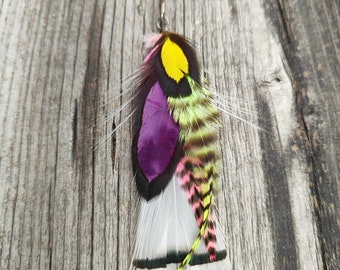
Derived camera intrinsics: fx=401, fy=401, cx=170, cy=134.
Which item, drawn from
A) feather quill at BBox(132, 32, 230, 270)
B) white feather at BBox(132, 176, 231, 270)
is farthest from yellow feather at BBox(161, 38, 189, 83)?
white feather at BBox(132, 176, 231, 270)

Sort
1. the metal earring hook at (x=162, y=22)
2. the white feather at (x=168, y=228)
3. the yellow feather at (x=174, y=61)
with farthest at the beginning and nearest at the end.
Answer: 1. the metal earring hook at (x=162, y=22)
2. the yellow feather at (x=174, y=61)
3. the white feather at (x=168, y=228)

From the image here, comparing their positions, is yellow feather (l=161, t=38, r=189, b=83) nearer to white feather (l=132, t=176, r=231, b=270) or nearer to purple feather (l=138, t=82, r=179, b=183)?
purple feather (l=138, t=82, r=179, b=183)

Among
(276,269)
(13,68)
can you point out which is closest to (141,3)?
(13,68)

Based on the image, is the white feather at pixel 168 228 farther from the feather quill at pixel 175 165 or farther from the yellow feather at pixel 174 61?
the yellow feather at pixel 174 61

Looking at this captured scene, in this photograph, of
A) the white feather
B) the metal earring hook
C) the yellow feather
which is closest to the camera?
the white feather

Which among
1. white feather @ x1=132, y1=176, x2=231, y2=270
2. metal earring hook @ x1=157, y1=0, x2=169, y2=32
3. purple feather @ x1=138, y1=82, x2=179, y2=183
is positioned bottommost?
white feather @ x1=132, y1=176, x2=231, y2=270

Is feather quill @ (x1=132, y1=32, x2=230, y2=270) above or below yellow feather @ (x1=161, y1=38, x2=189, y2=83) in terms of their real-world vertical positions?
below

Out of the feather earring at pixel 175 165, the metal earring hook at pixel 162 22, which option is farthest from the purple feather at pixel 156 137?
the metal earring hook at pixel 162 22

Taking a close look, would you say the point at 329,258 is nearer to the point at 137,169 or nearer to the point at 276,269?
the point at 276,269
